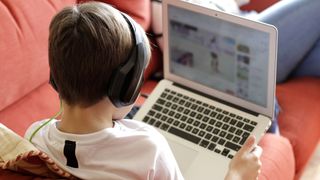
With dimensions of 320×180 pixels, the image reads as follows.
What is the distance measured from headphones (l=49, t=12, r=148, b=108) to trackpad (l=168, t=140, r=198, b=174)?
1.13ft

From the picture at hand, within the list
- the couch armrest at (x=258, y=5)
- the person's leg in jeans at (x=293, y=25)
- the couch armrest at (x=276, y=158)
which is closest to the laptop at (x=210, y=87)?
the couch armrest at (x=276, y=158)

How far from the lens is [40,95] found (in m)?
1.38

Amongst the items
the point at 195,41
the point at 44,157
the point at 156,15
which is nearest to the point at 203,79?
the point at 195,41

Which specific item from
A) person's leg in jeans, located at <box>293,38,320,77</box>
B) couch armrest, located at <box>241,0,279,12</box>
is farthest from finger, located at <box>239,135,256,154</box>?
couch armrest, located at <box>241,0,279,12</box>

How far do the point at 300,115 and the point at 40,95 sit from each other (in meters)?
0.73

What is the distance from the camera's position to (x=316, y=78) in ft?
5.07

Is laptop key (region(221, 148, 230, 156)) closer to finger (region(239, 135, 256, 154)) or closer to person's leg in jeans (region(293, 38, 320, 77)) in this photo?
finger (region(239, 135, 256, 154))

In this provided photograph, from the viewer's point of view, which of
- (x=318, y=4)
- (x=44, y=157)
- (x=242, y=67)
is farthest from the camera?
(x=318, y=4)

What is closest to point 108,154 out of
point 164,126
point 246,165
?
point 246,165

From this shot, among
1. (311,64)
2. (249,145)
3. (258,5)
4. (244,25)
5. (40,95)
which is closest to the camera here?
(249,145)

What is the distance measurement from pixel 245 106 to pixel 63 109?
0.51 meters

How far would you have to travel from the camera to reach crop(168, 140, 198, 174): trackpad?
1.16 meters

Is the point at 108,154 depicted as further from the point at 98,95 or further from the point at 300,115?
the point at 300,115

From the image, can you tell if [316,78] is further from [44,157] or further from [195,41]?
[44,157]
